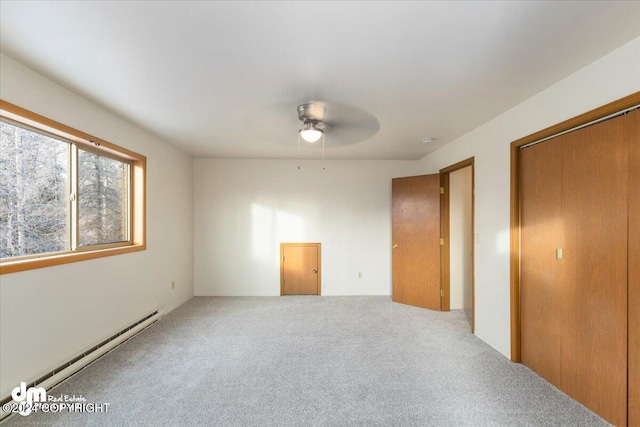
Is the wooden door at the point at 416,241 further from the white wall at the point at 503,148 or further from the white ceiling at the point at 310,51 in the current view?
the white ceiling at the point at 310,51

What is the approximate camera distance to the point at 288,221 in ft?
14.5

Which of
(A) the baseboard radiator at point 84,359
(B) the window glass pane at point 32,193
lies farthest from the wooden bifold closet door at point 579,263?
(B) the window glass pane at point 32,193

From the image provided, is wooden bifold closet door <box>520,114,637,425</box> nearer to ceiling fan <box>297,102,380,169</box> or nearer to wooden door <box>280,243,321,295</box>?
ceiling fan <box>297,102,380,169</box>

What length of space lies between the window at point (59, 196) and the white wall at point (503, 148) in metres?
3.81

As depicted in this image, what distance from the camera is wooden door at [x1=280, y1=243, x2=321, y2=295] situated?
14.4 feet

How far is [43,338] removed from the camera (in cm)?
187

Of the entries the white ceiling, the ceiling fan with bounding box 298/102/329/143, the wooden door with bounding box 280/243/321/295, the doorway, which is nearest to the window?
the white ceiling

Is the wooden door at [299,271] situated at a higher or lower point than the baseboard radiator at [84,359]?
higher

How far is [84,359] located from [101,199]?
148 cm

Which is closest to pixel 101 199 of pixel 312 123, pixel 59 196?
pixel 59 196

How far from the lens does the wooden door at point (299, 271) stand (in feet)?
14.4

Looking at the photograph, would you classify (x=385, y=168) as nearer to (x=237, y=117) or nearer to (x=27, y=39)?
(x=237, y=117)

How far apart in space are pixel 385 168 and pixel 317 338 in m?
3.00

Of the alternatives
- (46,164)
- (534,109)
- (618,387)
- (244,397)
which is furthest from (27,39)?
(618,387)
